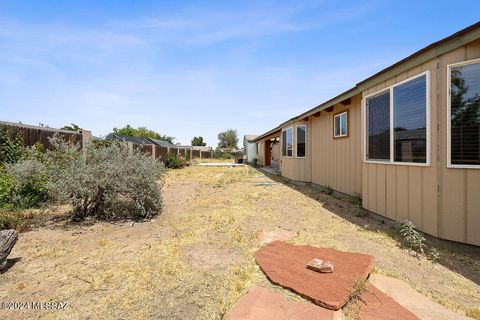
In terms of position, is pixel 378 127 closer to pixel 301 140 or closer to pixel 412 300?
pixel 412 300

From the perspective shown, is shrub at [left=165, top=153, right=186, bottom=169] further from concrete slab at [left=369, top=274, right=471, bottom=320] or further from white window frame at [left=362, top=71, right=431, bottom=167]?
concrete slab at [left=369, top=274, right=471, bottom=320]

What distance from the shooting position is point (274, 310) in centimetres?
199

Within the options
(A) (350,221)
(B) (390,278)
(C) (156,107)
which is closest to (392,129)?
(A) (350,221)

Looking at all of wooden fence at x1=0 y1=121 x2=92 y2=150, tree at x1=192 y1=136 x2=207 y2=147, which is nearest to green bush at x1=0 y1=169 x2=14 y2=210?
wooden fence at x1=0 y1=121 x2=92 y2=150

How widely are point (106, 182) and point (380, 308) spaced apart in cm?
472

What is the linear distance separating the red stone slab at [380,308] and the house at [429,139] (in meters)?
2.00

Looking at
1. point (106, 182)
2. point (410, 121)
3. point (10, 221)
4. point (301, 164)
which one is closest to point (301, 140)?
point (301, 164)

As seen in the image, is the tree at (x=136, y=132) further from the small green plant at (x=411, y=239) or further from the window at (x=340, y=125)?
the small green plant at (x=411, y=239)

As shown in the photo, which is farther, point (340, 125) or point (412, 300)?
point (340, 125)

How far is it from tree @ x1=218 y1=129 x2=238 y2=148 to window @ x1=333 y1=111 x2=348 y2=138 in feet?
186

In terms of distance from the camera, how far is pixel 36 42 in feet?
23.1

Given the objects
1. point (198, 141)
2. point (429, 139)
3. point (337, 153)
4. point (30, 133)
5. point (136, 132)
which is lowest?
point (337, 153)

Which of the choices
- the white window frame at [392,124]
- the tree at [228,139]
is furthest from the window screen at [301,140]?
the tree at [228,139]

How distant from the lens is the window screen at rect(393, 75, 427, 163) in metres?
3.70
